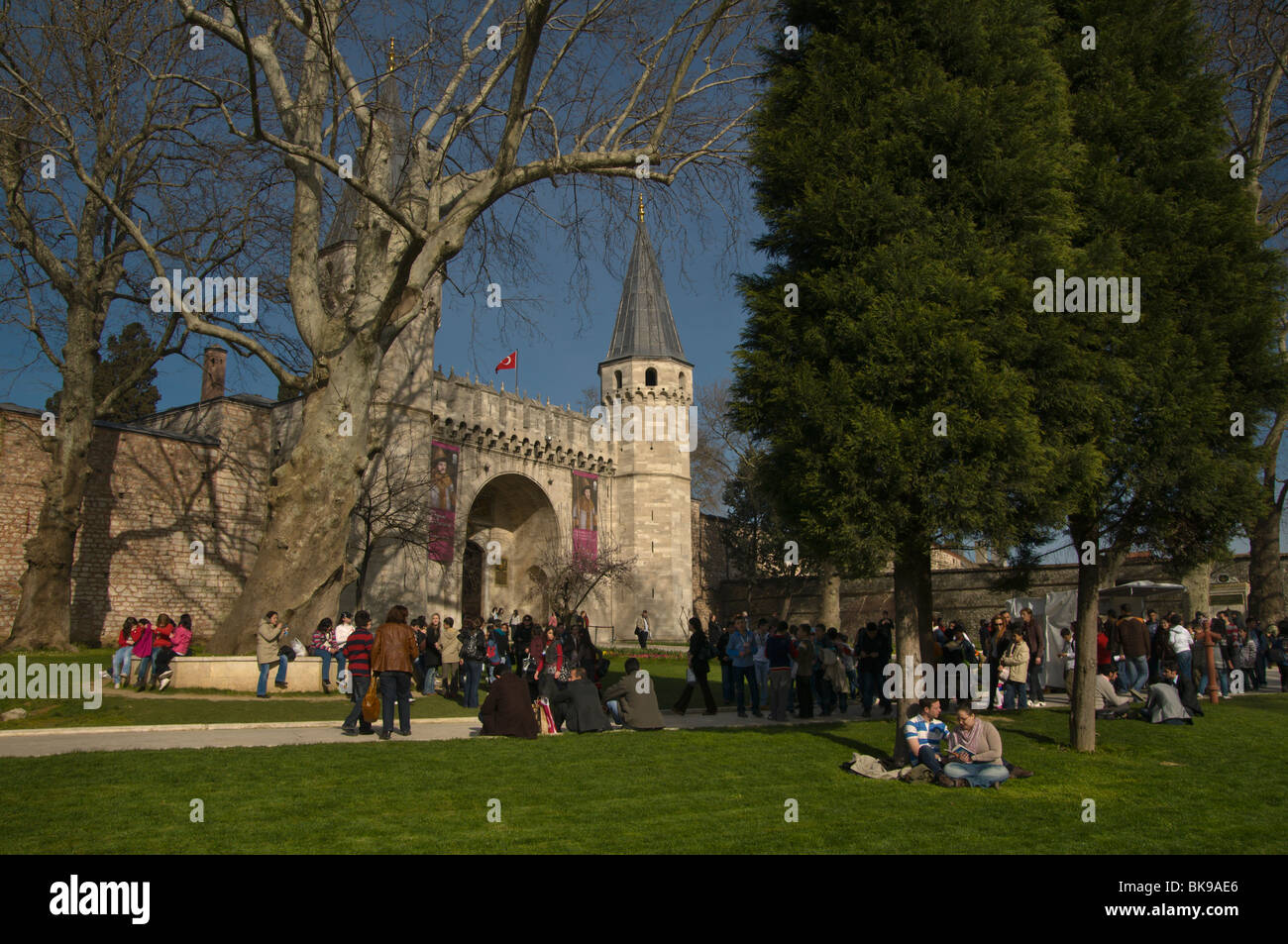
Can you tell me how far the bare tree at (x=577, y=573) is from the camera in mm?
36250

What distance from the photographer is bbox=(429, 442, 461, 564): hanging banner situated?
3250cm

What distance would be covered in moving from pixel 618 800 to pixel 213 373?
3115 cm

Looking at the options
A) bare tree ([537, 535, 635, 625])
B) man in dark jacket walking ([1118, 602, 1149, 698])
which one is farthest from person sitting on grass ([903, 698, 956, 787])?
bare tree ([537, 535, 635, 625])

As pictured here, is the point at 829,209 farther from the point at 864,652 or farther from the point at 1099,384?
the point at 864,652

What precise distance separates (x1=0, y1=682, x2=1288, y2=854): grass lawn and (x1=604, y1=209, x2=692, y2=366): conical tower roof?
3594cm

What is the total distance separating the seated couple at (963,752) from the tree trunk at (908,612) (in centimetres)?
31

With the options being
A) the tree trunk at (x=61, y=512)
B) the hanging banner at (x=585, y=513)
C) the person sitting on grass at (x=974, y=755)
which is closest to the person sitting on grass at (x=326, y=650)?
the tree trunk at (x=61, y=512)

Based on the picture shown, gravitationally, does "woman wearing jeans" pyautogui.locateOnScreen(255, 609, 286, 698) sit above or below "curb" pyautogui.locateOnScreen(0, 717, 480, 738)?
above

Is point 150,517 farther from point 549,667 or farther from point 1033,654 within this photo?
point 1033,654

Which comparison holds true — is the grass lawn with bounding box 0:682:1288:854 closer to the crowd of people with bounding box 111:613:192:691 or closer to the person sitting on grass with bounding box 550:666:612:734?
the person sitting on grass with bounding box 550:666:612:734

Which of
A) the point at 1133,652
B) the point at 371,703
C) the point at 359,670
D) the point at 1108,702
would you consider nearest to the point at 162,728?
the point at 359,670

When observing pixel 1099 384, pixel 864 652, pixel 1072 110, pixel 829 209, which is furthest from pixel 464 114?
pixel 864 652
